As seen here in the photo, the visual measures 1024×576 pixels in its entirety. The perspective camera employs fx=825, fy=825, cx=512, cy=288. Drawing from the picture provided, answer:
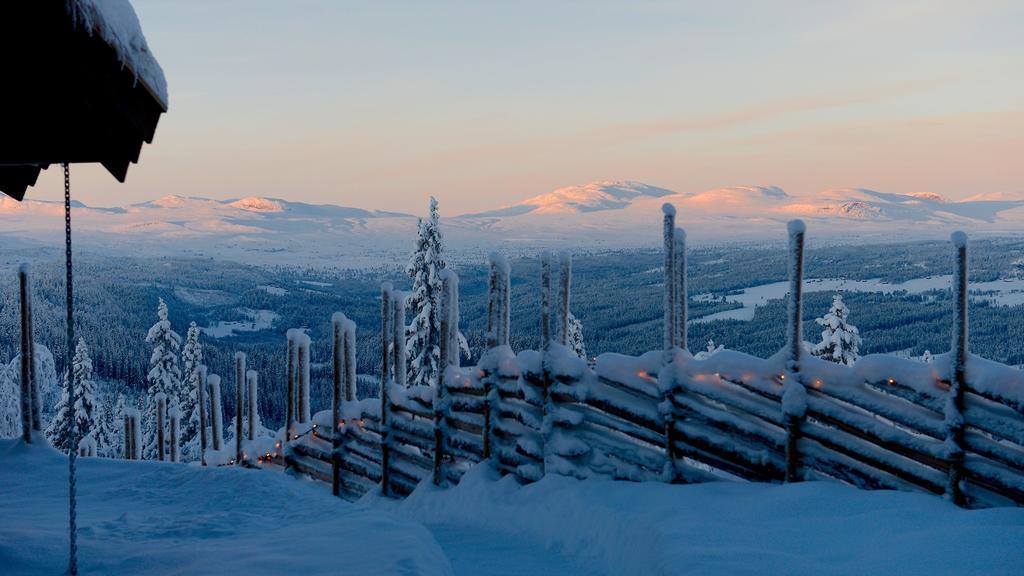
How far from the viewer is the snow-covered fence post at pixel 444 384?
1064 cm

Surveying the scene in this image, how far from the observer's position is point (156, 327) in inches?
1454

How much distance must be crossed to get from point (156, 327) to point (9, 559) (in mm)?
34241

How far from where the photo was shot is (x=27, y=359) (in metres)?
10.7

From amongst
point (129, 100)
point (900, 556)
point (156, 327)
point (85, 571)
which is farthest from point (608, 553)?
point (156, 327)

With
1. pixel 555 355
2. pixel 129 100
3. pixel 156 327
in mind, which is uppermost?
pixel 129 100

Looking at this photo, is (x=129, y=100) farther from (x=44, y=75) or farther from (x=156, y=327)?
(x=156, y=327)

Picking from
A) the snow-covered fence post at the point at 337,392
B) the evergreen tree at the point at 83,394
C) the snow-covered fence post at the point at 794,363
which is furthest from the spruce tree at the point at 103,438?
the snow-covered fence post at the point at 794,363

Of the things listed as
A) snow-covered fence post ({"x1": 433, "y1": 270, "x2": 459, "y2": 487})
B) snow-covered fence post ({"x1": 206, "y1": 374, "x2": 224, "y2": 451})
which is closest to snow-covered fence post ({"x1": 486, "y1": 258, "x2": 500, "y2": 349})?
snow-covered fence post ({"x1": 433, "y1": 270, "x2": 459, "y2": 487})

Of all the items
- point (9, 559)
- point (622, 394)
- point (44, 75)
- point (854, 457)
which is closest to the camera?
point (44, 75)

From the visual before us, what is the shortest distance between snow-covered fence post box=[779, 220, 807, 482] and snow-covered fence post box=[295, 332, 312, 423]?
816 centimetres

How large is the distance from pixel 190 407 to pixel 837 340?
2776cm

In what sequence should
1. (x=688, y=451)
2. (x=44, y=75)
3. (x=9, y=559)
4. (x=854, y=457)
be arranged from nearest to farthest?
(x=44, y=75) < (x=9, y=559) < (x=854, y=457) < (x=688, y=451)

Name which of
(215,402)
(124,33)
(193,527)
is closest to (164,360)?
(215,402)

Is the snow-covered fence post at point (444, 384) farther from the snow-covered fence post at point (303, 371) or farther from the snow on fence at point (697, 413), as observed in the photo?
the snow-covered fence post at point (303, 371)
